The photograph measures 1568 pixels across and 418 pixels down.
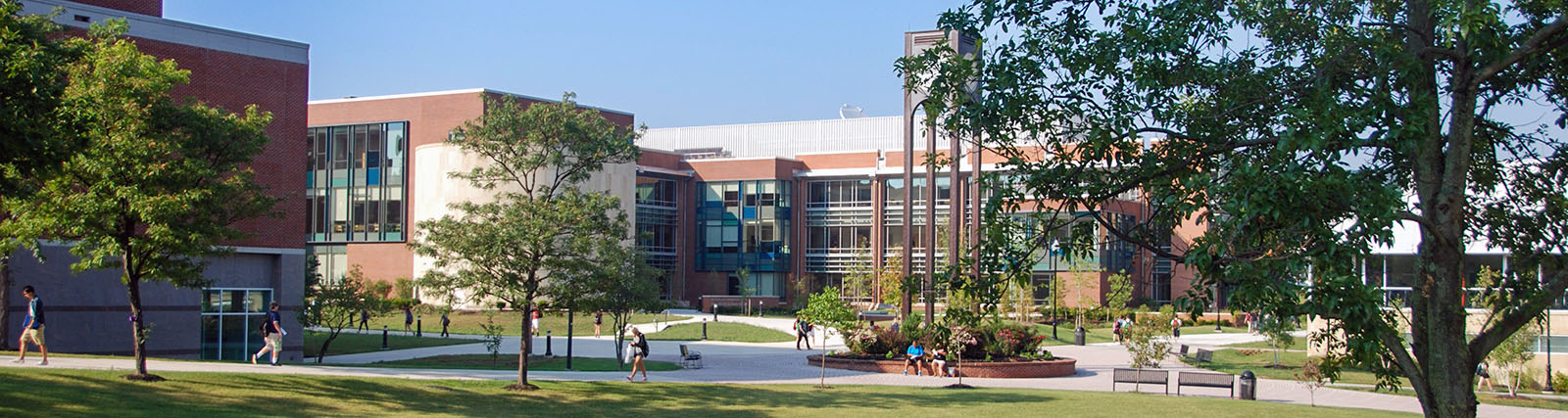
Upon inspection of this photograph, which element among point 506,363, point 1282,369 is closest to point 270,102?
point 506,363

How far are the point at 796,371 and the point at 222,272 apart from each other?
15404 mm

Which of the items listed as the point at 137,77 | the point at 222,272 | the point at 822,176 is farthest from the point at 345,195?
the point at 137,77

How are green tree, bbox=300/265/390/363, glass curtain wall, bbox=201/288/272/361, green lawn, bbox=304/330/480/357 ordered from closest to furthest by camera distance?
glass curtain wall, bbox=201/288/272/361 → green tree, bbox=300/265/390/363 → green lawn, bbox=304/330/480/357

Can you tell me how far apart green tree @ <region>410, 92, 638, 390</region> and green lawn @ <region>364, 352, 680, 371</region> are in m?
4.94

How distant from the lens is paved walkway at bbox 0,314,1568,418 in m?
24.9

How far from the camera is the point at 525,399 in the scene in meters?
23.6

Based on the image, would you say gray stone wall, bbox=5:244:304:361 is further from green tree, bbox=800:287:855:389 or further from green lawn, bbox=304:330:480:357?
green tree, bbox=800:287:855:389

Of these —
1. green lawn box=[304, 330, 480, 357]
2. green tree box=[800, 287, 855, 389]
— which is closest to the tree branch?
green tree box=[800, 287, 855, 389]

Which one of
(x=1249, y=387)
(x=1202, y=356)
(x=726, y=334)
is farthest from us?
(x=726, y=334)

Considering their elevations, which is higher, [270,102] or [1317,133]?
[270,102]

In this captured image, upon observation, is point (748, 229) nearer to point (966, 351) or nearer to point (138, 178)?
point (966, 351)

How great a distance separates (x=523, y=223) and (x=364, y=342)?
21135 millimetres

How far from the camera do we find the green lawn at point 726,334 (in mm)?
51062

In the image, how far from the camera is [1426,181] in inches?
393
